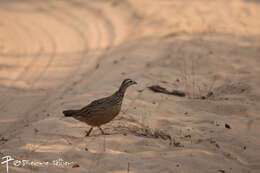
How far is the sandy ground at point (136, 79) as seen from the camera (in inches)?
266

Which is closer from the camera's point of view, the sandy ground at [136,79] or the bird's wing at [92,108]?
the sandy ground at [136,79]

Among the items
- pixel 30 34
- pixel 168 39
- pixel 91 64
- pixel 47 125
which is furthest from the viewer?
pixel 30 34

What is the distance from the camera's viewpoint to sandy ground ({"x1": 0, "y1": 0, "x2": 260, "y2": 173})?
675 cm

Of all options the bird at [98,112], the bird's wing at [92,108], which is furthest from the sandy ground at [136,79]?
the bird's wing at [92,108]

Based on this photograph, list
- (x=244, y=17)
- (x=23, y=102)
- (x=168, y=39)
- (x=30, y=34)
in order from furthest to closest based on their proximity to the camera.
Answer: (x=244, y=17), (x=30, y=34), (x=168, y=39), (x=23, y=102)

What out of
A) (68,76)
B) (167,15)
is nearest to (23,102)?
(68,76)

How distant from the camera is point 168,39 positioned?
42.8ft

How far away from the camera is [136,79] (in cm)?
1005

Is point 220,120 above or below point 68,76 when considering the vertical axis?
below

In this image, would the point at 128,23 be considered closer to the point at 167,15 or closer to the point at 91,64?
the point at 167,15

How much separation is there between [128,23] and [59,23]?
217 centimetres
